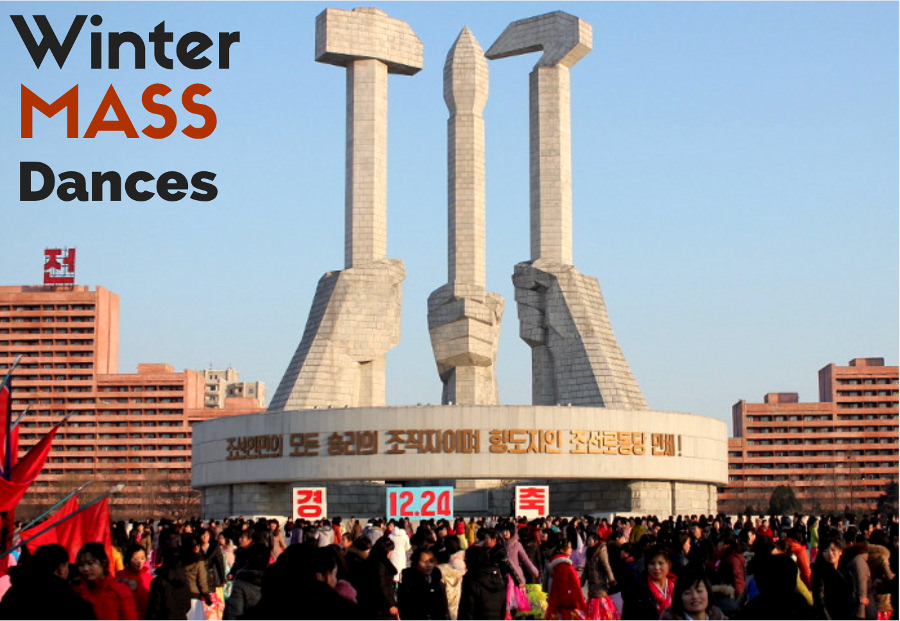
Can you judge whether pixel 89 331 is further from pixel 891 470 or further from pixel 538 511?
pixel 538 511

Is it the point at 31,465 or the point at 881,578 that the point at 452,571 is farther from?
the point at 31,465

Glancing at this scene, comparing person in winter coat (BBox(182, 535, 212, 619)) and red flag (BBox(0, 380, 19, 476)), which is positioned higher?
red flag (BBox(0, 380, 19, 476))

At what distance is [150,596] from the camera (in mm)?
9234

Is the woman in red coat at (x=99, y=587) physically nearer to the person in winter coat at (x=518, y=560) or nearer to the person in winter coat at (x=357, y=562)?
the person in winter coat at (x=357, y=562)

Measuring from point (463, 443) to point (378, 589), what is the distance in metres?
31.1

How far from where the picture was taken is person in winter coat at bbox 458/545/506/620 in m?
10.1

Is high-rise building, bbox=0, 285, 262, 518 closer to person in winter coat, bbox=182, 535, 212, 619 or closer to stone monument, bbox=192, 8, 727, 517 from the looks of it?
stone monument, bbox=192, 8, 727, 517

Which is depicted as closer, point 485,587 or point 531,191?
point 485,587

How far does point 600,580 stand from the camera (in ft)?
43.4

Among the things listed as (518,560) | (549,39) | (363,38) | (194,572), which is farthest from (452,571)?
(549,39)

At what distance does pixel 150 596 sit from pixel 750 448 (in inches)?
4053

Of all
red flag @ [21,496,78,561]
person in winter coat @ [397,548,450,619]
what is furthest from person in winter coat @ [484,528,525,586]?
red flag @ [21,496,78,561]

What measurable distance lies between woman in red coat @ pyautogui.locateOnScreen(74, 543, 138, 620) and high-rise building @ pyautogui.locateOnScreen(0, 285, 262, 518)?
98.5 metres

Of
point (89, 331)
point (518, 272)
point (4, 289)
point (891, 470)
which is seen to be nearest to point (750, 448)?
point (891, 470)
